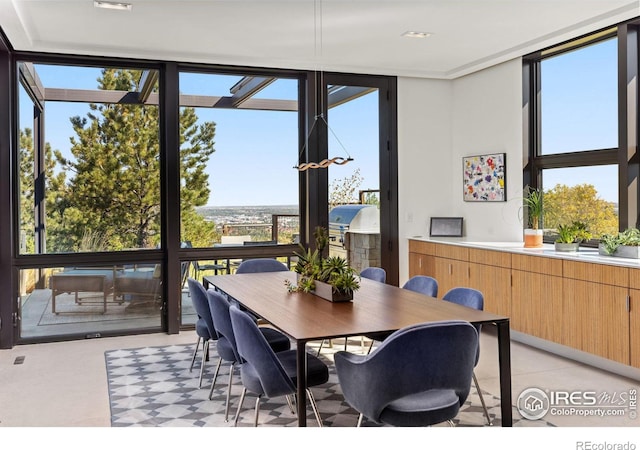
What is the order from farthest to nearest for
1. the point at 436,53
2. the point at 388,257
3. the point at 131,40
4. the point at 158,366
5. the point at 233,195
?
the point at 388,257
the point at 233,195
the point at 436,53
the point at 131,40
the point at 158,366

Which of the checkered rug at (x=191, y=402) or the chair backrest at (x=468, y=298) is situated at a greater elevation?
the chair backrest at (x=468, y=298)

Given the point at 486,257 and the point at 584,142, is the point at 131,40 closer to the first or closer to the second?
the point at 486,257

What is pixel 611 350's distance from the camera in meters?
4.54

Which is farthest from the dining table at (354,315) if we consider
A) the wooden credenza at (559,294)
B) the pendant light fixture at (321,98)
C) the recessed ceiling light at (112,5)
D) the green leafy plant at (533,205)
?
the recessed ceiling light at (112,5)

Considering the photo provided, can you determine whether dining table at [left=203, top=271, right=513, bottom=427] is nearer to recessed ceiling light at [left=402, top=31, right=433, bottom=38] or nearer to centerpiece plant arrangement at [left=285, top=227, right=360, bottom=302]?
centerpiece plant arrangement at [left=285, top=227, right=360, bottom=302]

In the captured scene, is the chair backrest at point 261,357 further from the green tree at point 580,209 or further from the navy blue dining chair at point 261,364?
the green tree at point 580,209

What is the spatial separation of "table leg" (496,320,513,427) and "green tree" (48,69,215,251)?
393 centimetres

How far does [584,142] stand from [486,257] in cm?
137

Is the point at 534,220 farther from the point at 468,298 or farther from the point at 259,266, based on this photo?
the point at 259,266

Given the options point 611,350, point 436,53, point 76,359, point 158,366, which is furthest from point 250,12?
point 611,350

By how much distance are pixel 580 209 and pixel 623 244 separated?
999 mm

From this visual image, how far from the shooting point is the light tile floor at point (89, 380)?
3809mm

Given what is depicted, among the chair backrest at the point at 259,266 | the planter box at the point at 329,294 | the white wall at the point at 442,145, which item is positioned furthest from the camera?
the white wall at the point at 442,145

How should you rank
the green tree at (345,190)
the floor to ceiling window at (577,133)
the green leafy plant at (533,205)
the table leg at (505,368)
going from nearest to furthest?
the table leg at (505,368), the floor to ceiling window at (577,133), the green leafy plant at (533,205), the green tree at (345,190)
